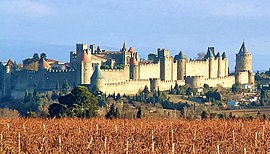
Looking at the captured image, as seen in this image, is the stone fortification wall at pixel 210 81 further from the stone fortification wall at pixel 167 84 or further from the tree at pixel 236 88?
the tree at pixel 236 88

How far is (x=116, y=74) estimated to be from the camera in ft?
191

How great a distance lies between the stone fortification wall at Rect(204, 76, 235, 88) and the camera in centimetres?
6369

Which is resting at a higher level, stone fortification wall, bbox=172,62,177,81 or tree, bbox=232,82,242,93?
stone fortification wall, bbox=172,62,177,81

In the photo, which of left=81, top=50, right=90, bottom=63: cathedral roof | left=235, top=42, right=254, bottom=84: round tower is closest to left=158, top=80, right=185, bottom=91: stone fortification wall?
left=81, top=50, right=90, bottom=63: cathedral roof

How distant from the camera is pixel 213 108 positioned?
1874 inches

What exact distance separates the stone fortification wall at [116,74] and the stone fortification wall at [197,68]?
27.6 feet

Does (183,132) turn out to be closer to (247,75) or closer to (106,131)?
(106,131)

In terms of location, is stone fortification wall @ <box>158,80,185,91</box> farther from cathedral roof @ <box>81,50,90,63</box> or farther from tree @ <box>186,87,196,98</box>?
cathedral roof @ <box>81,50,90,63</box>

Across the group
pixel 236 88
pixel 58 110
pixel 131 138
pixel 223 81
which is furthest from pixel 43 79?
pixel 131 138

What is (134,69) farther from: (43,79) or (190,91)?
(43,79)

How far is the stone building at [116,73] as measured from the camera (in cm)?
5581

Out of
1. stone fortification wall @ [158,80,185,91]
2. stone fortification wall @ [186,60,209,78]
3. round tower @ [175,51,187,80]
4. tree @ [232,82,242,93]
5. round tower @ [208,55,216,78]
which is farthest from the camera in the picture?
round tower @ [208,55,216,78]

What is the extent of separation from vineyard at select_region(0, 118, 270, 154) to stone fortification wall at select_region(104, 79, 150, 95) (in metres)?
31.9

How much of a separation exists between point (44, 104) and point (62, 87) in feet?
31.3
